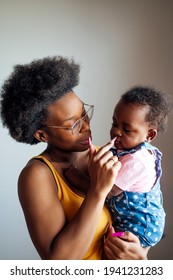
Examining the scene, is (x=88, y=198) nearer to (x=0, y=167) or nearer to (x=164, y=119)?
(x=164, y=119)

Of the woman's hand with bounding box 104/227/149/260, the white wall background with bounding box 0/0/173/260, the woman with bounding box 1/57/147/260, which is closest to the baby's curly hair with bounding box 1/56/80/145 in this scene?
the woman with bounding box 1/57/147/260

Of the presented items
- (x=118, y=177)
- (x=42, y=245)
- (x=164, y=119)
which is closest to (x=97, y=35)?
(x=164, y=119)

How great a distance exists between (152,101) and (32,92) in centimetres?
36

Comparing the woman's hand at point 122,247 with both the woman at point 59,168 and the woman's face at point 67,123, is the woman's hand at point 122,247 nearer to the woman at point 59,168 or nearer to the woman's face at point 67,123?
the woman at point 59,168

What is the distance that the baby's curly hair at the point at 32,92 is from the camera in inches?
37.6

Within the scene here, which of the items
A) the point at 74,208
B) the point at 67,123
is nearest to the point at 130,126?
the point at 67,123

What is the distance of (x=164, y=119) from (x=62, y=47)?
80 cm

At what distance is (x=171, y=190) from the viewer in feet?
5.34

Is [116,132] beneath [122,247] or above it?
above

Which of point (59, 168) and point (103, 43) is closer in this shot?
point (59, 168)

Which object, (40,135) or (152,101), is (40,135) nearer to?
(40,135)

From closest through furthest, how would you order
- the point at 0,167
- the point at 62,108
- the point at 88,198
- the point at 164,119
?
the point at 88,198 → the point at 62,108 → the point at 164,119 → the point at 0,167

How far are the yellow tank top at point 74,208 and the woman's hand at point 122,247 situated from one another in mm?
27

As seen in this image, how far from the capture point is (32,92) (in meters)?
0.96
